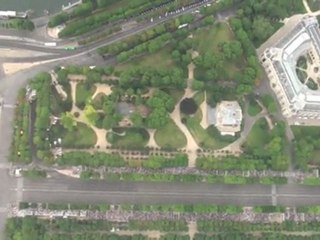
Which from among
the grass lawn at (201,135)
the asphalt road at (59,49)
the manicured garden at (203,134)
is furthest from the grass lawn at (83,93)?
the grass lawn at (201,135)

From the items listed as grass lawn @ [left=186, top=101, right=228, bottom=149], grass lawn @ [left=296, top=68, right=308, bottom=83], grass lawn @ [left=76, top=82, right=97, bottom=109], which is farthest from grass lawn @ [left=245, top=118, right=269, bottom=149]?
grass lawn @ [left=76, top=82, right=97, bottom=109]

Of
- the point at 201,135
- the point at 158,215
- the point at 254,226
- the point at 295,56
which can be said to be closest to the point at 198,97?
the point at 201,135

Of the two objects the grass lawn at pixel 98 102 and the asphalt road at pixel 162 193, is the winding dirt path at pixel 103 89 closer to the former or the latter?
the grass lawn at pixel 98 102

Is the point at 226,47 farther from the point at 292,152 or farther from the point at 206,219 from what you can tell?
the point at 206,219

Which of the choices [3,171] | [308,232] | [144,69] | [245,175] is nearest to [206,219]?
[245,175]

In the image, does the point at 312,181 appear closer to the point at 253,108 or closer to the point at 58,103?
the point at 253,108
